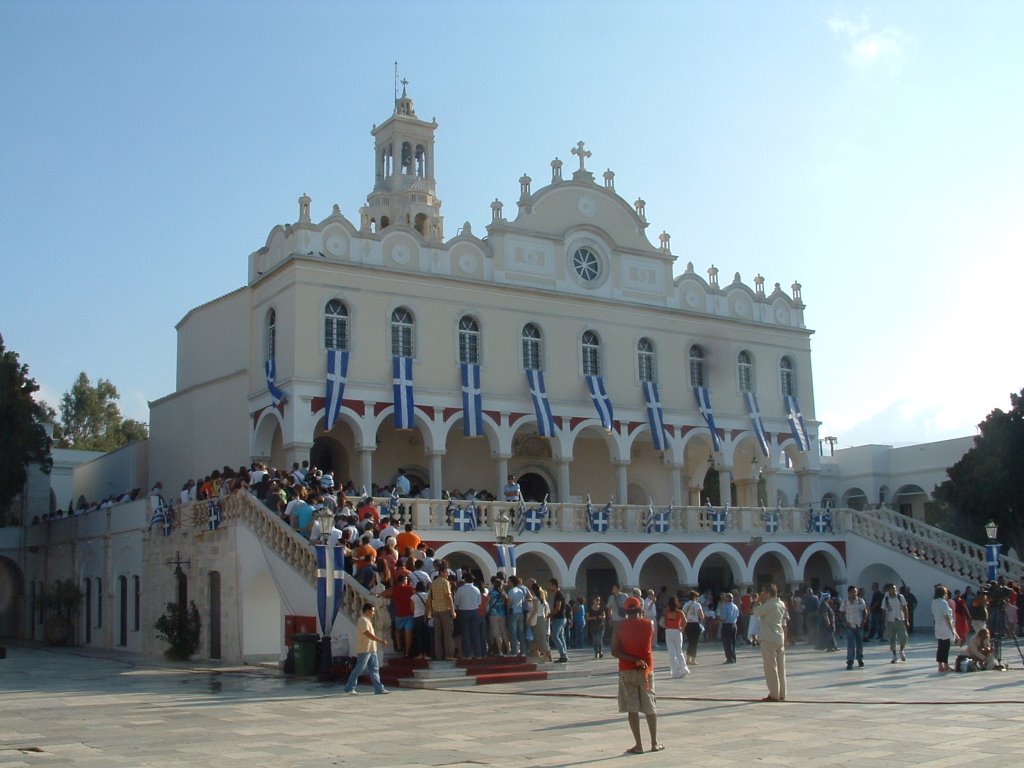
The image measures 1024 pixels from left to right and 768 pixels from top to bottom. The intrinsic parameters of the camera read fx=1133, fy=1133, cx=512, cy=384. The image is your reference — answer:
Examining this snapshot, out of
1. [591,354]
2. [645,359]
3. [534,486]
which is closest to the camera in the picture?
[591,354]

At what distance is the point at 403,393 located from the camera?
3078 centimetres

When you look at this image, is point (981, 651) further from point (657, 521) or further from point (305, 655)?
point (657, 521)

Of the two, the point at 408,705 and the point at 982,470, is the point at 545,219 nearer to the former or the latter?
the point at 982,470

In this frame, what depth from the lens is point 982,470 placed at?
128 ft

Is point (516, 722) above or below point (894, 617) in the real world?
below

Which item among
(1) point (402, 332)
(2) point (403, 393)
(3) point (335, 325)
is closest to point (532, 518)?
(2) point (403, 393)

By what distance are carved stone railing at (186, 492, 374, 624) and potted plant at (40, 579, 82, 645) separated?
10.0 meters

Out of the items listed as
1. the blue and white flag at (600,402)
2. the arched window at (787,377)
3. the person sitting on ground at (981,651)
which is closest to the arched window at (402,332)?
the blue and white flag at (600,402)

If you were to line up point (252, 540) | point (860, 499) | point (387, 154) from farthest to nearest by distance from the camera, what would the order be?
point (860, 499) < point (387, 154) < point (252, 540)

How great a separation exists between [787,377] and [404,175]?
1629cm

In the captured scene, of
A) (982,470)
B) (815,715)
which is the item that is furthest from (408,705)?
(982,470)

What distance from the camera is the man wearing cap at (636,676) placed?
11211 mm

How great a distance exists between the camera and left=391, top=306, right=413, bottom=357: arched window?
103 ft

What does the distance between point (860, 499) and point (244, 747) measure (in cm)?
4402
